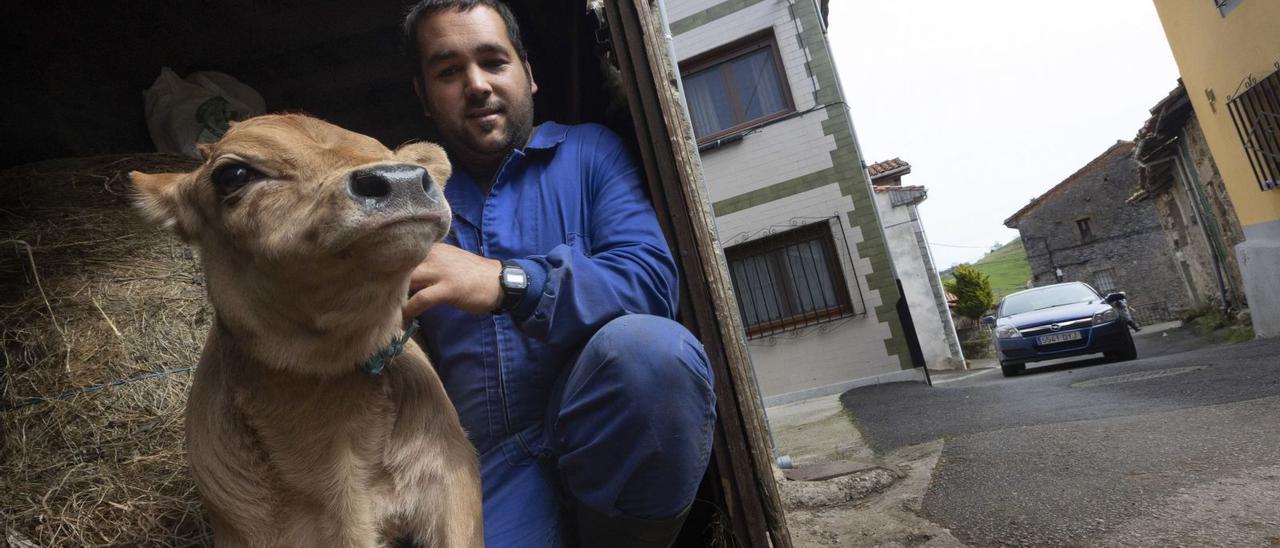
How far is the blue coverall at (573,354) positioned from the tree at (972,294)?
78.7 ft

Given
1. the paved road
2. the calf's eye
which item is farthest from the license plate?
the calf's eye

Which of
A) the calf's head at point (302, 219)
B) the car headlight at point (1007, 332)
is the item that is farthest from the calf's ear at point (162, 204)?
the car headlight at point (1007, 332)

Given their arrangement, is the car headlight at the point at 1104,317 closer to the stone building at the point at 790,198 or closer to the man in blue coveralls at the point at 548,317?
the stone building at the point at 790,198

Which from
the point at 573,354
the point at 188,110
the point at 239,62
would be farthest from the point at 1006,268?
the point at 573,354

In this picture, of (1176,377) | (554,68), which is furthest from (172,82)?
(1176,377)

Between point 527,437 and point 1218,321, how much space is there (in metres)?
16.8

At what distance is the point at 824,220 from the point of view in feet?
40.9

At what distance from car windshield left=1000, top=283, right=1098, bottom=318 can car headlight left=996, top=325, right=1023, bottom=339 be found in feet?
2.19

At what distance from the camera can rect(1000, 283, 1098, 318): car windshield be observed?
1124 cm

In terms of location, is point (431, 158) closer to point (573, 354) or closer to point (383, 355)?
point (383, 355)

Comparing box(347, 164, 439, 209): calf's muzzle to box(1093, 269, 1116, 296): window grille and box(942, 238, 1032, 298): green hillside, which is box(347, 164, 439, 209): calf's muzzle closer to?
box(1093, 269, 1116, 296): window grille

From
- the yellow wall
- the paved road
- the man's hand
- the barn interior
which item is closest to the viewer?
the man's hand

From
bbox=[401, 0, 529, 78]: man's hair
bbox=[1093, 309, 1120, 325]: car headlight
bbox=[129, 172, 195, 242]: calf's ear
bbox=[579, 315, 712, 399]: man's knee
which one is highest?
bbox=[401, 0, 529, 78]: man's hair

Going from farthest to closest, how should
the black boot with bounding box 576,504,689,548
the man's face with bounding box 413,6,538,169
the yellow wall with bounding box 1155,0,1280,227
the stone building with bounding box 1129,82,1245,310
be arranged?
the stone building with bounding box 1129,82,1245,310, the yellow wall with bounding box 1155,0,1280,227, the man's face with bounding box 413,6,538,169, the black boot with bounding box 576,504,689,548
